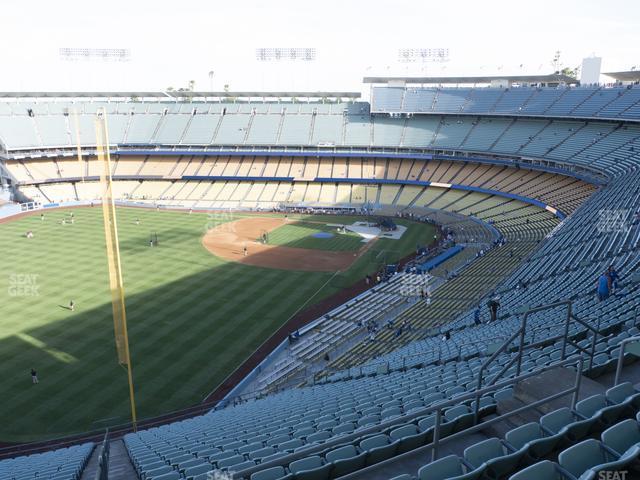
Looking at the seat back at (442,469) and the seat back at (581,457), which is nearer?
the seat back at (581,457)

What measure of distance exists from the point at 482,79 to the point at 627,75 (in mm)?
20048

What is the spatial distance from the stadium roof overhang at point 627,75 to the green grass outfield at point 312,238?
48673mm

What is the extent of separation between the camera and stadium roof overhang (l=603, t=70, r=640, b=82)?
68938mm

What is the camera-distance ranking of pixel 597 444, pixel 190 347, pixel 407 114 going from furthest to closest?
pixel 407 114 < pixel 190 347 < pixel 597 444

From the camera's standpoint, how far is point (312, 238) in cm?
5116

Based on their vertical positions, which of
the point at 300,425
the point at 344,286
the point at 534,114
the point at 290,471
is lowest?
the point at 344,286

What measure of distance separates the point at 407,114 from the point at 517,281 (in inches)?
2067

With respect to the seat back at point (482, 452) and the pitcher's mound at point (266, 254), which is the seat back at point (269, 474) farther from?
the pitcher's mound at point (266, 254)

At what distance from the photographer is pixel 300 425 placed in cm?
1145

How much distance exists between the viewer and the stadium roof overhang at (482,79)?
75375 mm

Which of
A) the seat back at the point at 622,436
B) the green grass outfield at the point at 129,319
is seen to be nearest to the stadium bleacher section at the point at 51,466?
the green grass outfield at the point at 129,319

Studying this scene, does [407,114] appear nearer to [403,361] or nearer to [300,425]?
[403,361]

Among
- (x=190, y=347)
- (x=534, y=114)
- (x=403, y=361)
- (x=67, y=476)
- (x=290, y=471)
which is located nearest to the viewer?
(x=290, y=471)

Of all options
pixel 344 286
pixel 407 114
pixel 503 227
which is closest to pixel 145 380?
pixel 344 286
